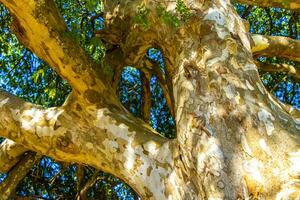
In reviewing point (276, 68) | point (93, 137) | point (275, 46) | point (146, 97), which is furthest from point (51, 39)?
point (276, 68)

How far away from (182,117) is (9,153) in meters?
2.33

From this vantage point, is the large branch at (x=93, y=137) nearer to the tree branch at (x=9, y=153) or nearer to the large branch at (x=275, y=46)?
the tree branch at (x=9, y=153)

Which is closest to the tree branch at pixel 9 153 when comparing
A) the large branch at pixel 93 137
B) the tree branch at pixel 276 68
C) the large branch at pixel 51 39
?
the large branch at pixel 93 137

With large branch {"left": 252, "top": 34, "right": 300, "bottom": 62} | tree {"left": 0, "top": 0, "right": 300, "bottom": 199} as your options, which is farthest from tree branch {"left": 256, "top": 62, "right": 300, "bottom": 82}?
tree {"left": 0, "top": 0, "right": 300, "bottom": 199}

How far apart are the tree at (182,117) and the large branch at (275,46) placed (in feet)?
3.94

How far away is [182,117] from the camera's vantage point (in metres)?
3.14

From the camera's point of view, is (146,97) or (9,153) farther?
(146,97)

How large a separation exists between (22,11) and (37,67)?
4145 millimetres

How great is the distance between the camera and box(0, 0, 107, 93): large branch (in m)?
3.51

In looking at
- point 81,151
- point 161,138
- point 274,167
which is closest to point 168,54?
point 161,138

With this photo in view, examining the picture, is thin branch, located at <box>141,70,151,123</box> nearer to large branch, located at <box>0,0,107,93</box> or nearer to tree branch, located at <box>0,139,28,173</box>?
tree branch, located at <box>0,139,28,173</box>

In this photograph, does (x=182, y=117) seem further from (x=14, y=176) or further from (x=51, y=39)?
(x=14, y=176)

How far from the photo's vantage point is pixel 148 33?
13.8 feet

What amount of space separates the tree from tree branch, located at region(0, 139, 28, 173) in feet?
2.86
